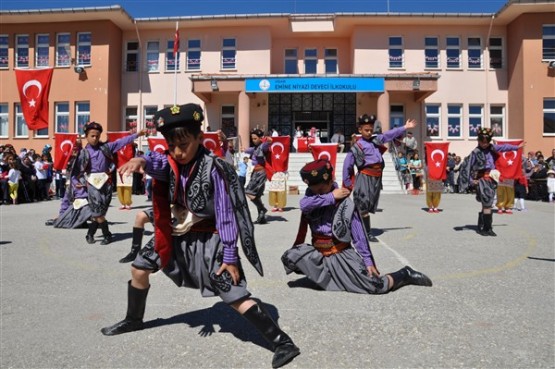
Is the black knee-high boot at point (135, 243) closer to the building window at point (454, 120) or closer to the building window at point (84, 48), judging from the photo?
the building window at point (84, 48)

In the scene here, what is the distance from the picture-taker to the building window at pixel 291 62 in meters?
28.8

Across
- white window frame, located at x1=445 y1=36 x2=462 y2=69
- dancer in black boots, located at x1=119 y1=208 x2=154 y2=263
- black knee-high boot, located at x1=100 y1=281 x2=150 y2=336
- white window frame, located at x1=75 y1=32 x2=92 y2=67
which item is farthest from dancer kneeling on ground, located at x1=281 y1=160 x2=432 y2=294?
white window frame, located at x1=75 y1=32 x2=92 y2=67

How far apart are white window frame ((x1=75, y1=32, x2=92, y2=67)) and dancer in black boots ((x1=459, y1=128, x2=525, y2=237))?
82.4 feet

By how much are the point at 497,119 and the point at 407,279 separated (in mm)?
26054

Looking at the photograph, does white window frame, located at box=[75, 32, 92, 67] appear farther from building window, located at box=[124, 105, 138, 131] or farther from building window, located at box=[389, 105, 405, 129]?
building window, located at box=[389, 105, 405, 129]

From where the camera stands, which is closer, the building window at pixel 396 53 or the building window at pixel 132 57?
the building window at pixel 396 53

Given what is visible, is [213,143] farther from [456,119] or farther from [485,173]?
[456,119]

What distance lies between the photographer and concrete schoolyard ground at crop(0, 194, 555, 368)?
10.1ft

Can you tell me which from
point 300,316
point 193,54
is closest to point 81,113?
point 193,54

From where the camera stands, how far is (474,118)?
88.9 ft

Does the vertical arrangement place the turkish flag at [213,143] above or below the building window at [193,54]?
below

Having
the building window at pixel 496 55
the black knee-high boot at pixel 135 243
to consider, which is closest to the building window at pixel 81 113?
the black knee-high boot at pixel 135 243

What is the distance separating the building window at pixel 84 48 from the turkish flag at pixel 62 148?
18.3m

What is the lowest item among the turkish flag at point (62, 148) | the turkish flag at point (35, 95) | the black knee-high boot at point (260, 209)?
the black knee-high boot at point (260, 209)
